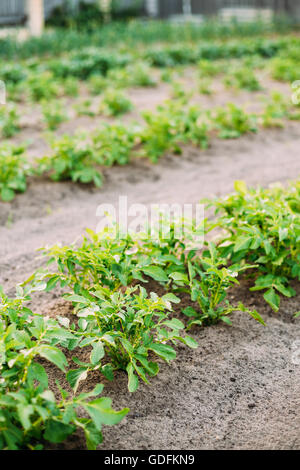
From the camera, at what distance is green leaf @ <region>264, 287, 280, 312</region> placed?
8.35 ft

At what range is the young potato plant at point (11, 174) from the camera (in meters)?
3.85

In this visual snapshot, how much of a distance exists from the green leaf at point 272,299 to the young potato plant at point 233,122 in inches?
121

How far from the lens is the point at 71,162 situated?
4.12m

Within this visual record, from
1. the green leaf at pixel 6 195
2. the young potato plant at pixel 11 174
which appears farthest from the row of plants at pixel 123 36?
the green leaf at pixel 6 195

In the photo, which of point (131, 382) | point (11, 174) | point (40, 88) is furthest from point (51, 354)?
point (40, 88)

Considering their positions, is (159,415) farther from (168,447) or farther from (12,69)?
(12,69)

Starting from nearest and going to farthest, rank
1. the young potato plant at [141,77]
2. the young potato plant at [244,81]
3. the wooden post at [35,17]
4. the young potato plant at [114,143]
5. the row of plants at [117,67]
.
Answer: the young potato plant at [114,143] → the row of plants at [117,67] → the young potato plant at [244,81] → the young potato plant at [141,77] → the wooden post at [35,17]

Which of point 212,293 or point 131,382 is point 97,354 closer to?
point 131,382

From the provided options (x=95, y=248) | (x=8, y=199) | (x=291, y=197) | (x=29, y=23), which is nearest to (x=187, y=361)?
(x=95, y=248)

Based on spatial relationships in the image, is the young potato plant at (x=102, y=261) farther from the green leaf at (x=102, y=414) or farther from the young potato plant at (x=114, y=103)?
the young potato plant at (x=114, y=103)

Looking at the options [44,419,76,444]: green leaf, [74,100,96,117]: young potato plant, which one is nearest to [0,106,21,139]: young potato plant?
[74,100,96,117]: young potato plant

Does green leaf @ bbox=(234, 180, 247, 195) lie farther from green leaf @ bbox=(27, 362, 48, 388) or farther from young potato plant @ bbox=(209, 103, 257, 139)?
young potato plant @ bbox=(209, 103, 257, 139)

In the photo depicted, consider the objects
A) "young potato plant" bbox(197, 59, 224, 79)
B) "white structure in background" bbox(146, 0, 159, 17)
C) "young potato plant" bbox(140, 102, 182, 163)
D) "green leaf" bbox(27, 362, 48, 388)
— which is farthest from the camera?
"white structure in background" bbox(146, 0, 159, 17)

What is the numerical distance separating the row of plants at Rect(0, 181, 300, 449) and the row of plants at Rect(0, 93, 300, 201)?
124 centimetres
